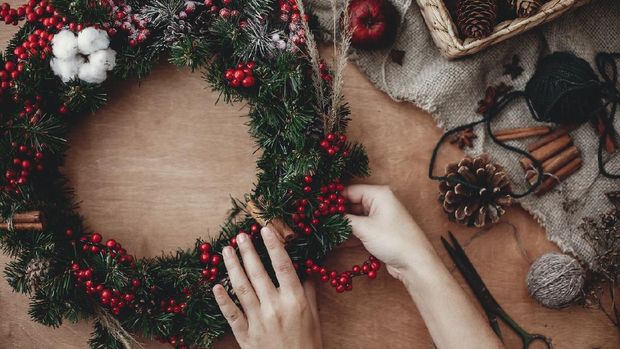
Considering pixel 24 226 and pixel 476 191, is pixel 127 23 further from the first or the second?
pixel 476 191

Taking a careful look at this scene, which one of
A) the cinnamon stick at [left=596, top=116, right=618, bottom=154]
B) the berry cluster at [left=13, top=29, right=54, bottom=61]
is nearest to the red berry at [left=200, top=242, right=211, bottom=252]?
the berry cluster at [left=13, top=29, right=54, bottom=61]

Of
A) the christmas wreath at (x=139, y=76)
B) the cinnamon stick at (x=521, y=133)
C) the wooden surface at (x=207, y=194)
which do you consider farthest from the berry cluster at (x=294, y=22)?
the cinnamon stick at (x=521, y=133)

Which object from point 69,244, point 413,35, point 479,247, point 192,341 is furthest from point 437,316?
point 69,244

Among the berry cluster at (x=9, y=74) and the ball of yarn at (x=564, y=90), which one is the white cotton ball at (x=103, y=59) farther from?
the ball of yarn at (x=564, y=90)

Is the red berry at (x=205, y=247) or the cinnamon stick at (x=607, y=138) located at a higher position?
the cinnamon stick at (x=607, y=138)

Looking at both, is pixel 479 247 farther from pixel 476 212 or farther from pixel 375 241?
pixel 375 241

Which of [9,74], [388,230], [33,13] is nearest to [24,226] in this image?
[9,74]
